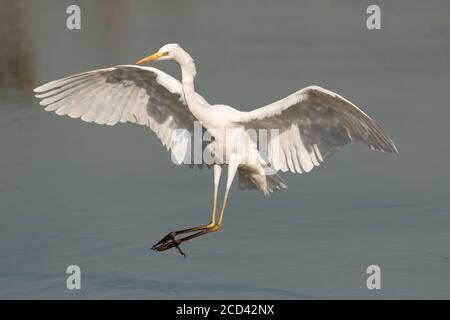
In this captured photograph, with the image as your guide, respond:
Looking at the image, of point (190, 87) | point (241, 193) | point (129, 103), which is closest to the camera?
point (190, 87)

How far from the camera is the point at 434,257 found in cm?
1011

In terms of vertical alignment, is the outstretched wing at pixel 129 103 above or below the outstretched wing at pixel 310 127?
above

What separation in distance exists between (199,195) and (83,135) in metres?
2.95

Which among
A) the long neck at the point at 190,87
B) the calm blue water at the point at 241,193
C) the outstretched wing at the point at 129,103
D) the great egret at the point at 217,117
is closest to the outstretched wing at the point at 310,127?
the great egret at the point at 217,117

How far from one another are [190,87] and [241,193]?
2.87 meters

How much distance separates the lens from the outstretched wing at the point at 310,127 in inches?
344

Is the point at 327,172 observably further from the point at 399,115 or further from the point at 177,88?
the point at 177,88

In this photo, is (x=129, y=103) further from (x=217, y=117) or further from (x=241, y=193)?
(x=241, y=193)

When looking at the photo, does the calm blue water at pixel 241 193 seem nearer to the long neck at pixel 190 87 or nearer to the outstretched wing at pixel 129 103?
the outstretched wing at pixel 129 103

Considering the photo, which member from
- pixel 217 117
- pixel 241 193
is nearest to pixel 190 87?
pixel 217 117

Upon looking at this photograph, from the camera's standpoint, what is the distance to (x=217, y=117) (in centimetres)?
935

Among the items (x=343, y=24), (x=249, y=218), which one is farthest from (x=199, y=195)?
(x=343, y=24)

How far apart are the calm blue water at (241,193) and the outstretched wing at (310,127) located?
1.12 metres

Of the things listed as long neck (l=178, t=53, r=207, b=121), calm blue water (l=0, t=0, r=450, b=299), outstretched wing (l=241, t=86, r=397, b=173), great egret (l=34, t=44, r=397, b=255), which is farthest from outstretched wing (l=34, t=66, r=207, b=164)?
calm blue water (l=0, t=0, r=450, b=299)
